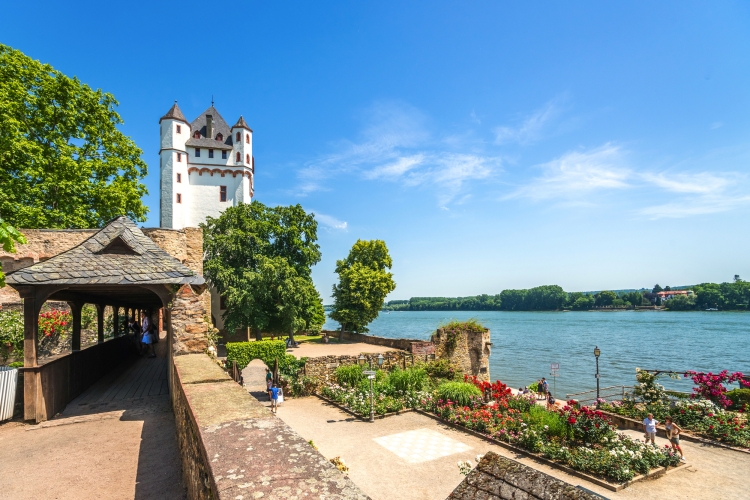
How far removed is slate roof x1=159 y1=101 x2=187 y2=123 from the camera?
133 ft

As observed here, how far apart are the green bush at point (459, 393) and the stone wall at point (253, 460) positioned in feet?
47.5

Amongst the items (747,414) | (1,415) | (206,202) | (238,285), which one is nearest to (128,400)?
(1,415)

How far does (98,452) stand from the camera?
5641 mm

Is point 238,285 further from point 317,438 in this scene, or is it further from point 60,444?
point 60,444

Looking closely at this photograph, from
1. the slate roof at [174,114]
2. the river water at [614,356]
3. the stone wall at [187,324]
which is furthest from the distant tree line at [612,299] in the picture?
the stone wall at [187,324]

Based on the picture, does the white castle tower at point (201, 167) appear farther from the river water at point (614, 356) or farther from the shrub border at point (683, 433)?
the shrub border at point (683, 433)

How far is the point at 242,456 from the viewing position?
242cm

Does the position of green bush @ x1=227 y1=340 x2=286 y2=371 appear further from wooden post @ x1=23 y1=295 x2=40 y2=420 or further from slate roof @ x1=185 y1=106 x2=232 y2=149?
slate roof @ x1=185 y1=106 x2=232 y2=149

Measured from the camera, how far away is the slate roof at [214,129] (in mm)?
43031

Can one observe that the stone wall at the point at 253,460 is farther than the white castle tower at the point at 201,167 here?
No

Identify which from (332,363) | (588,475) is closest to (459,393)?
(588,475)

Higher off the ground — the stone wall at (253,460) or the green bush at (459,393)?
the stone wall at (253,460)

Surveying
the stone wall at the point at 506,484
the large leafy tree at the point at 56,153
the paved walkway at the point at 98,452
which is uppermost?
the large leafy tree at the point at 56,153

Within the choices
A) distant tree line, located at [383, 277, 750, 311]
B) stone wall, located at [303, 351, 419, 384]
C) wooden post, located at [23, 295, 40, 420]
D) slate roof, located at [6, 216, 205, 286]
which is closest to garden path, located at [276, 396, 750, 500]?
stone wall, located at [303, 351, 419, 384]
